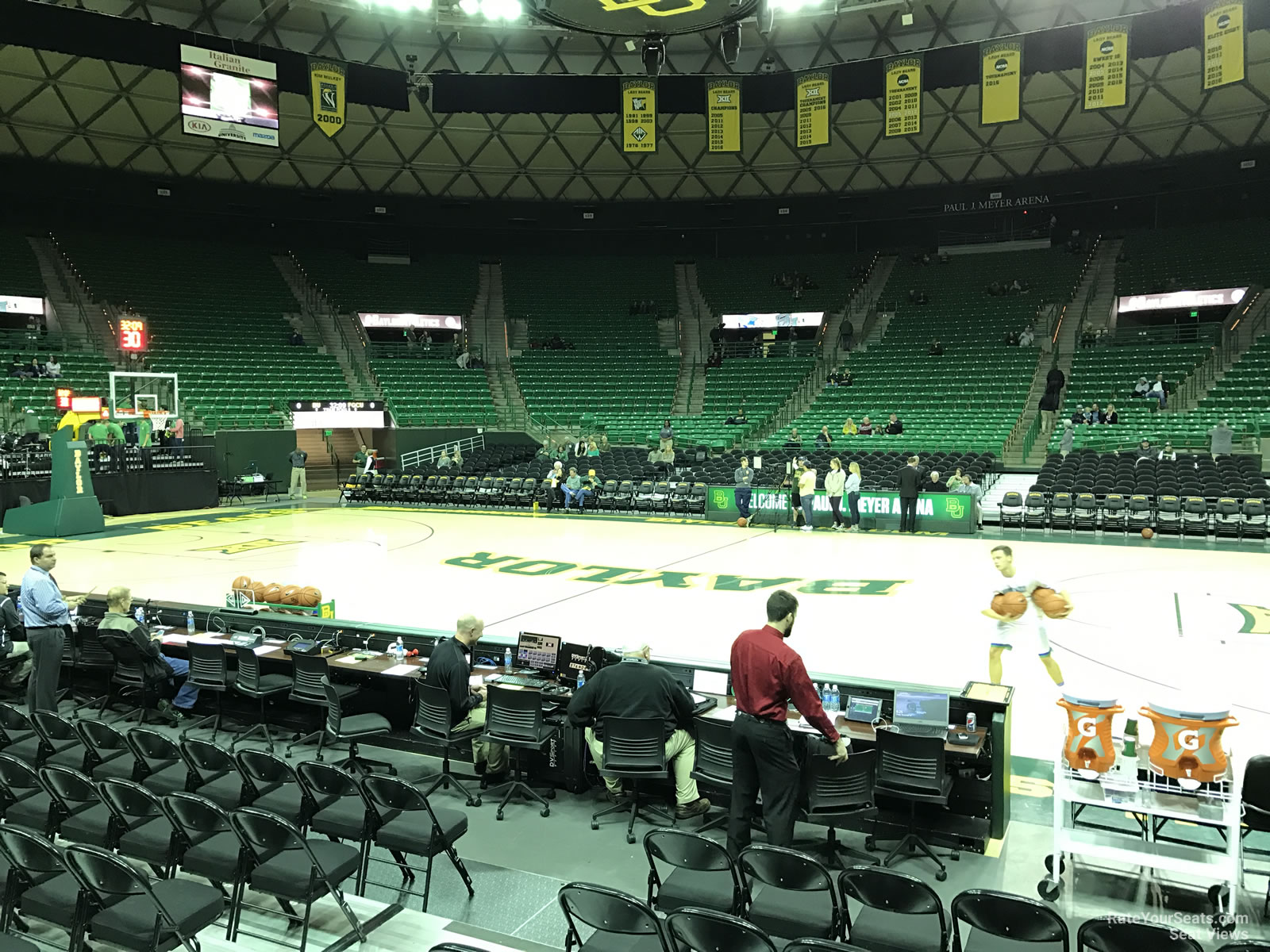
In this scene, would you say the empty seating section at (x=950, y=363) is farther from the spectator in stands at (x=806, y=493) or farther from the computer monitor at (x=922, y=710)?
Answer: the computer monitor at (x=922, y=710)

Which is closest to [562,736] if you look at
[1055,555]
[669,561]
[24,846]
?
[24,846]

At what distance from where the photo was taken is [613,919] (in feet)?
12.8

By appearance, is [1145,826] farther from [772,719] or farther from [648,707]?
[648,707]

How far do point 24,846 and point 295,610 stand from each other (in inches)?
222

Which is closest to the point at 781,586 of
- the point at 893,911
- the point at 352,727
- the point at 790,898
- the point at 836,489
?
the point at 836,489

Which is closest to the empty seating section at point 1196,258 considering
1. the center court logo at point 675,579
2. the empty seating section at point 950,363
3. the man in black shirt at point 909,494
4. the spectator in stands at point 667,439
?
the empty seating section at point 950,363

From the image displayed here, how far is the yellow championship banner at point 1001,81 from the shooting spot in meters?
19.8

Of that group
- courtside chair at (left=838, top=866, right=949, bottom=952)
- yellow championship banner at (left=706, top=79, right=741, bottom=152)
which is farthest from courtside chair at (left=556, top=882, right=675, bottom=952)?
yellow championship banner at (left=706, top=79, right=741, bottom=152)

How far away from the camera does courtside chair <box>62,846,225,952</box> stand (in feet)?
13.6

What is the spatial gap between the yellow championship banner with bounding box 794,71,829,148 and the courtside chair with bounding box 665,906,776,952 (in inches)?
799

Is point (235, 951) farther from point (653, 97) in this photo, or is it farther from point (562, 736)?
point (653, 97)

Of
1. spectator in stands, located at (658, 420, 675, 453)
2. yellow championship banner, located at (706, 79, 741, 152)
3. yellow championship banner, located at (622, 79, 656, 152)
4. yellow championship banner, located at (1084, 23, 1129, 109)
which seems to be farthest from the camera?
spectator in stands, located at (658, 420, 675, 453)

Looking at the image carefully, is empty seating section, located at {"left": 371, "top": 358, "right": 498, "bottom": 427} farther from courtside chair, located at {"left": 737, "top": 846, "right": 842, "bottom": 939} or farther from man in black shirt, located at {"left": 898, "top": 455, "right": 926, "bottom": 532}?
courtside chair, located at {"left": 737, "top": 846, "right": 842, "bottom": 939}

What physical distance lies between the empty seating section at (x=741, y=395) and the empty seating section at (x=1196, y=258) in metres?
11.3
